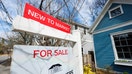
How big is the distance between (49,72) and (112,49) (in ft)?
18.7

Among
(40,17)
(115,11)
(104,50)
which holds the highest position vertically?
(115,11)

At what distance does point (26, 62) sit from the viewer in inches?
49.5

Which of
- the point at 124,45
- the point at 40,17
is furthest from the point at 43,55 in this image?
the point at 124,45

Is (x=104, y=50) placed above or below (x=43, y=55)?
below

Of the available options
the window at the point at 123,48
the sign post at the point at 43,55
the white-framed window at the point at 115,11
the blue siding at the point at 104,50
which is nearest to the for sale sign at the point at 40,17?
the sign post at the point at 43,55

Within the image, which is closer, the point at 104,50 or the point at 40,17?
the point at 40,17

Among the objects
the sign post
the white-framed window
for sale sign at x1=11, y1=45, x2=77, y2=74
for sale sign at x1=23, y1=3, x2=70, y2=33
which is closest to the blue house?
the white-framed window

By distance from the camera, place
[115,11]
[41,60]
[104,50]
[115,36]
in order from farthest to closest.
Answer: [104,50], [115,11], [115,36], [41,60]

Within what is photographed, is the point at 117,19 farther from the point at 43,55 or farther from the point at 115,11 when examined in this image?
the point at 43,55

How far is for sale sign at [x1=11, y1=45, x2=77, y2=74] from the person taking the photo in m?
1.18

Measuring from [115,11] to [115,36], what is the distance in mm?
1753

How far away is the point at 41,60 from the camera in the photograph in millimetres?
1428

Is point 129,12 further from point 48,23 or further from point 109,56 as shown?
point 48,23

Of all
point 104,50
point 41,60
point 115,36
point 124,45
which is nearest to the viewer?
point 41,60
